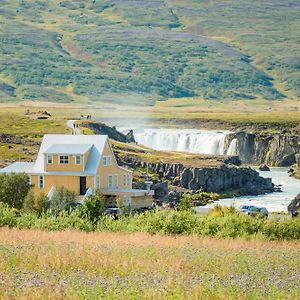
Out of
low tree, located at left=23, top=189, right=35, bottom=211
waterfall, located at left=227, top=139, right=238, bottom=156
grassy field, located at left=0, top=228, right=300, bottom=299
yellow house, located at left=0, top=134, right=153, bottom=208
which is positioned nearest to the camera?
grassy field, located at left=0, top=228, right=300, bottom=299

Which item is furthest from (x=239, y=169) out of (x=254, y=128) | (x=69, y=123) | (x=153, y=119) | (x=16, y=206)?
(x=153, y=119)

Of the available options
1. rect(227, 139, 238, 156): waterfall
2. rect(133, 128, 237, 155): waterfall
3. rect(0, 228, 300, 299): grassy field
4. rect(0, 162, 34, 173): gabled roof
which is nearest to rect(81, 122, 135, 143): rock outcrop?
rect(133, 128, 237, 155): waterfall

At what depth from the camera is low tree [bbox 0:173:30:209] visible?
54.3 m

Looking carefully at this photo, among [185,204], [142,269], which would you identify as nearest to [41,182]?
[185,204]

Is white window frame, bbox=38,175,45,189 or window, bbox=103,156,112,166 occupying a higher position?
window, bbox=103,156,112,166

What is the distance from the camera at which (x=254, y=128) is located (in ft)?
549

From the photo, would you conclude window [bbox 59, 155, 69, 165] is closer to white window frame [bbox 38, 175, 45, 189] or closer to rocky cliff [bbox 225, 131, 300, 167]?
white window frame [bbox 38, 175, 45, 189]

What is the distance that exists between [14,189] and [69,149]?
6.67 meters

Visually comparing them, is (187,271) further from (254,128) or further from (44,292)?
(254,128)

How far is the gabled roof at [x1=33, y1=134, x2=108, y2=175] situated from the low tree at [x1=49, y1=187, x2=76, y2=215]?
3.21 m

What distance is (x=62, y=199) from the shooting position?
55.5 m

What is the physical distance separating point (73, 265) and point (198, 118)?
173 meters

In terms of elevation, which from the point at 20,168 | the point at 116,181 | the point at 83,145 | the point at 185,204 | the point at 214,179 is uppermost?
the point at 83,145

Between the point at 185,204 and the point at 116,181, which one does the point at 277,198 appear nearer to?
the point at 116,181
